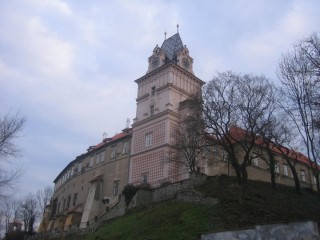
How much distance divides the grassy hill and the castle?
806 centimetres

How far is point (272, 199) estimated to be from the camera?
93.5 ft

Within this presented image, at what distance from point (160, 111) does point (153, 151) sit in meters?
4.85

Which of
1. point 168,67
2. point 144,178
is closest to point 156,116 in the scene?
point 168,67

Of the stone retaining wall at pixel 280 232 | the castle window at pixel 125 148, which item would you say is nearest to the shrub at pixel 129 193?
the castle window at pixel 125 148

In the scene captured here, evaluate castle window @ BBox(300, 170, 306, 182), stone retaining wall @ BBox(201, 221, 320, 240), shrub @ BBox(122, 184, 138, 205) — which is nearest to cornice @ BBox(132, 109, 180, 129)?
shrub @ BBox(122, 184, 138, 205)

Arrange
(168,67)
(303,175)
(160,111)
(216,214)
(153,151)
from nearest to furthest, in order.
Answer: (216,214)
(153,151)
(160,111)
(168,67)
(303,175)

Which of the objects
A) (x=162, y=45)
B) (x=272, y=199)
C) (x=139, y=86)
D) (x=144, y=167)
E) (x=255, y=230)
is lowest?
(x=255, y=230)

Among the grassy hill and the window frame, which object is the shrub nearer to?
the grassy hill

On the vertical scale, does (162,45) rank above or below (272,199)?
above

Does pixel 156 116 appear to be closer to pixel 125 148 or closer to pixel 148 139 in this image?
pixel 148 139

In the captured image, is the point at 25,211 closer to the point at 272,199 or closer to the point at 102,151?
the point at 102,151

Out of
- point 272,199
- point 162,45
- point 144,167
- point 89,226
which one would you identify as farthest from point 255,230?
point 162,45

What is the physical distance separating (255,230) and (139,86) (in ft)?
108

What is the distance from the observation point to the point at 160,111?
44.8m
